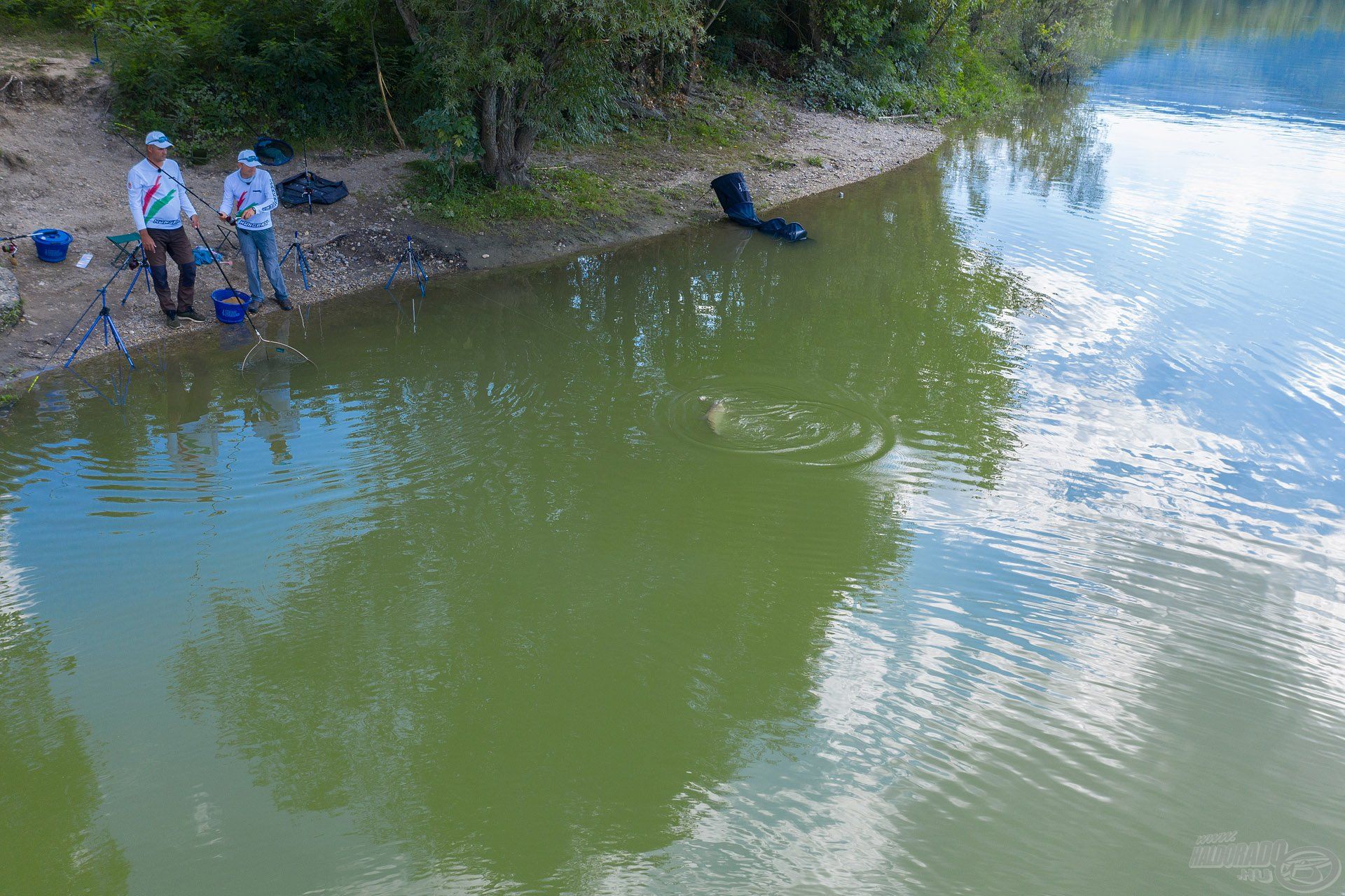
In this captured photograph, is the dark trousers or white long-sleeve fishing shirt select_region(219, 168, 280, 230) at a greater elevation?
white long-sleeve fishing shirt select_region(219, 168, 280, 230)

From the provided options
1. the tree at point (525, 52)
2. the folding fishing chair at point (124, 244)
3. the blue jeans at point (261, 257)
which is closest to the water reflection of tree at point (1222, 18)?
the tree at point (525, 52)

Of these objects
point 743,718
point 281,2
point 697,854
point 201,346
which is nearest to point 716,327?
point 201,346

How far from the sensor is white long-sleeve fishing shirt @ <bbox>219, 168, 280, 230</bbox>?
9266 millimetres

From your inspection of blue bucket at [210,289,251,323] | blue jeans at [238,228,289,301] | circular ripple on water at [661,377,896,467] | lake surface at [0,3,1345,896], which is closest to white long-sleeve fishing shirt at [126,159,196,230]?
blue jeans at [238,228,289,301]

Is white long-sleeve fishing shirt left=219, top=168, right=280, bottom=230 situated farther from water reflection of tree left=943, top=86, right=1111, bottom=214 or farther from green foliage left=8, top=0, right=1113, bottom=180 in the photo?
water reflection of tree left=943, top=86, right=1111, bottom=214

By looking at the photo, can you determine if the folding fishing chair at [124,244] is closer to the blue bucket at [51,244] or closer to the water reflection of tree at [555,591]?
the blue bucket at [51,244]

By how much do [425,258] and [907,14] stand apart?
18080 mm

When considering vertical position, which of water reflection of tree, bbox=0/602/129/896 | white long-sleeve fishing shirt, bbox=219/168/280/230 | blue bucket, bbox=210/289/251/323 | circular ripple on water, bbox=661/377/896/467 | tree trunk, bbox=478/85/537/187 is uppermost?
tree trunk, bbox=478/85/537/187

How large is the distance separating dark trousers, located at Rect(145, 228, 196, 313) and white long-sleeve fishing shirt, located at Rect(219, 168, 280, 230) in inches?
20.6

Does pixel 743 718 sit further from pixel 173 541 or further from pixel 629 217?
pixel 629 217

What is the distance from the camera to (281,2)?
1377 cm

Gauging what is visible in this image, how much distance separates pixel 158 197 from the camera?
8734mm

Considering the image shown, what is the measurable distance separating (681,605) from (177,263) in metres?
6.85

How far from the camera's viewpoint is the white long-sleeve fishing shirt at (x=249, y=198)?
927 cm
